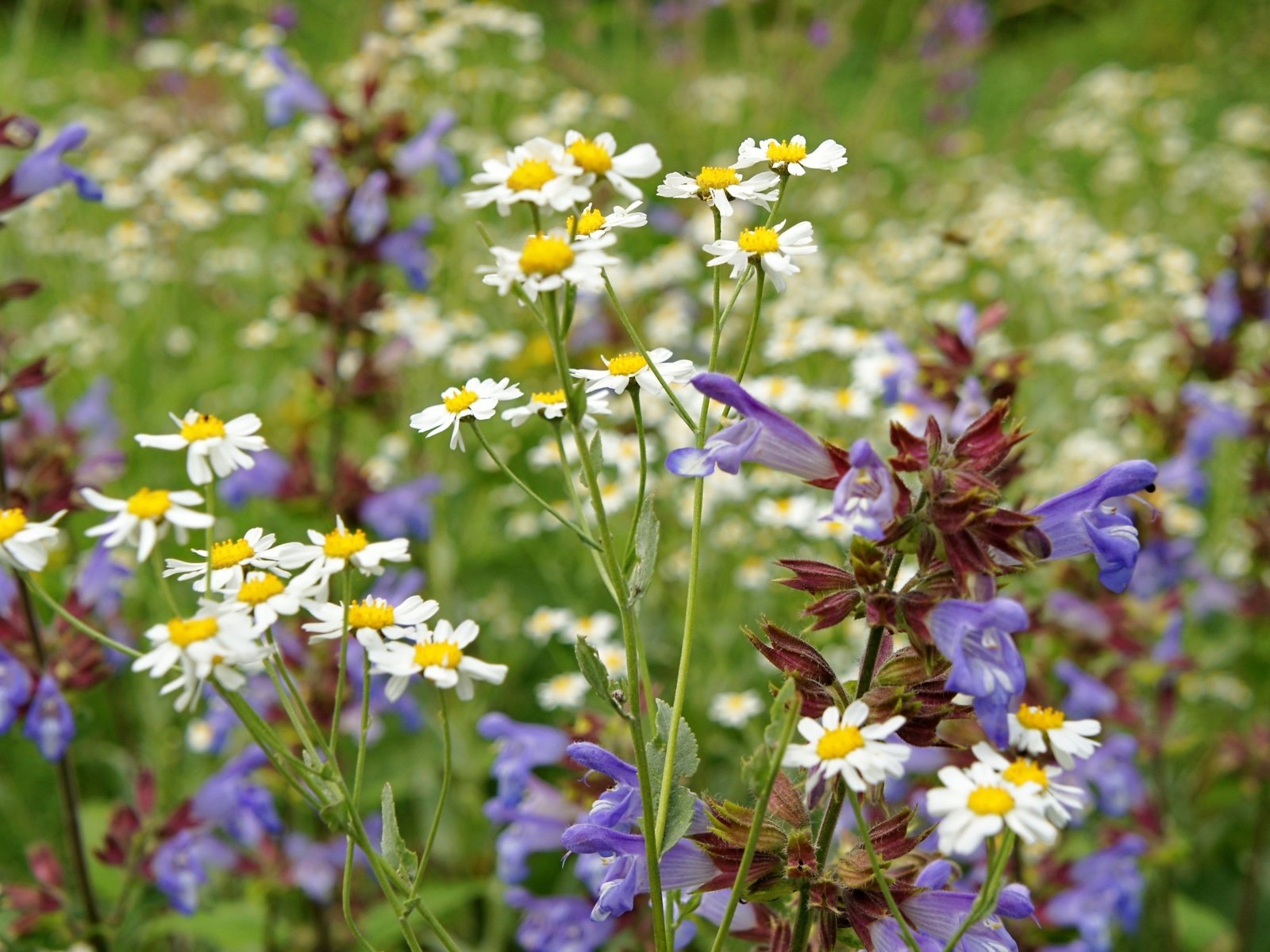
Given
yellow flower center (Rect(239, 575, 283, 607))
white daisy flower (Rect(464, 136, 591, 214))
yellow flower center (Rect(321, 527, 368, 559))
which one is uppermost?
white daisy flower (Rect(464, 136, 591, 214))

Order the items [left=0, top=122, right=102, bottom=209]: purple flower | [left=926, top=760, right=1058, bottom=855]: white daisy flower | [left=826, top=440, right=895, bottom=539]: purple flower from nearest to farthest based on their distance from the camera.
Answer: [left=926, top=760, right=1058, bottom=855]: white daisy flower < [left=826, top=440, right=895, bottom=539]: purple flower < [left=0, top=122, right=102, bottom=209]: purple flower

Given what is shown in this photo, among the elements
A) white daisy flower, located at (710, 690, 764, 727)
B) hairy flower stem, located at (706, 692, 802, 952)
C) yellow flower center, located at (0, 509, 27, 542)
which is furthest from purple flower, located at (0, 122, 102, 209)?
hairy flower stem, located at (706, 692, 802, 952)

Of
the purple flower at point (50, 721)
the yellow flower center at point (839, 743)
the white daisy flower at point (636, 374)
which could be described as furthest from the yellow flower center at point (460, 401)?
the purple flower at point (50, 721)

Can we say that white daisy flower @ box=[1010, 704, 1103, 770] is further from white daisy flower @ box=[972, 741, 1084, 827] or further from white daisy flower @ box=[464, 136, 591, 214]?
white daisy flower @ box=[464, 136, 591, 214]

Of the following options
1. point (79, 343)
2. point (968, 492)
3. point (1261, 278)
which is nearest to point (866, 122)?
point (1261, 278)

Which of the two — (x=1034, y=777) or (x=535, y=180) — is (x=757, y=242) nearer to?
(x=535, y=180)

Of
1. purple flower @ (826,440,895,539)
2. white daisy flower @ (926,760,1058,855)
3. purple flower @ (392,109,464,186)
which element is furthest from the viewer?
purple flower @ (392,109,464,186)

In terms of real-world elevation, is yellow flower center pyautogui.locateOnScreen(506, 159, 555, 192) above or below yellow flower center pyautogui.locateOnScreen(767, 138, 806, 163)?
above
